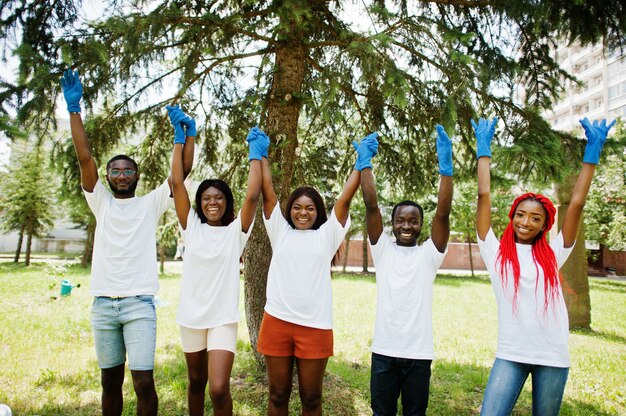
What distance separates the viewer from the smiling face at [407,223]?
2906 mm

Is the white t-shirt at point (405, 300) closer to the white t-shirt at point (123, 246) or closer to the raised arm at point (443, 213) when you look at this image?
the raised arm at point (443, 213)

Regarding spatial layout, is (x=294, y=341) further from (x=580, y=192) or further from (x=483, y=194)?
(x=580, y=192)

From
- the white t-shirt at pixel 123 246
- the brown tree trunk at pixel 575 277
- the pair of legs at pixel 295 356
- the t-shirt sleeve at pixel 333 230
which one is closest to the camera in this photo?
the pair of legs at pixel 295 356

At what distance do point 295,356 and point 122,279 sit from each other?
1193 millimetres

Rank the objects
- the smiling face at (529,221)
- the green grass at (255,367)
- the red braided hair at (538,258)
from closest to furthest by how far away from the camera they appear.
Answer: the red braided hair at (538,258)
the smiling face at (529,221)
the green grass at (255,367)

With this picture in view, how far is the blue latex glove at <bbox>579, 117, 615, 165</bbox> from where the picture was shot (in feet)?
8.86

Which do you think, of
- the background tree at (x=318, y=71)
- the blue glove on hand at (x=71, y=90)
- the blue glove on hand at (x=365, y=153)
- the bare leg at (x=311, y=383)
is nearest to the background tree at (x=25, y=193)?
the background tree at (x=318, y=71)

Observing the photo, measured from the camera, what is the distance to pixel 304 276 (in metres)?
2.78

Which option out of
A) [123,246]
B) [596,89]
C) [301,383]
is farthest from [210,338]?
[596,89]

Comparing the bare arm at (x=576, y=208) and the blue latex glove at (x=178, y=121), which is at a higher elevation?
the blue latex glove at (x=178, y=121)

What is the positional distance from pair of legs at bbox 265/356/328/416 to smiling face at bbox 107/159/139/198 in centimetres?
147

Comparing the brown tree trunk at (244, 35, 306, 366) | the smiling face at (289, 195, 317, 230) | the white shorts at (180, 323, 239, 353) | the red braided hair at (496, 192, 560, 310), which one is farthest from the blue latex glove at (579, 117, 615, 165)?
the brown tree trunk at (244, 35, 306, 366)

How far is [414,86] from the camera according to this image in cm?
425

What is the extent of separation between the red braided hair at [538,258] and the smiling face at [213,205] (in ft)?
5.83
